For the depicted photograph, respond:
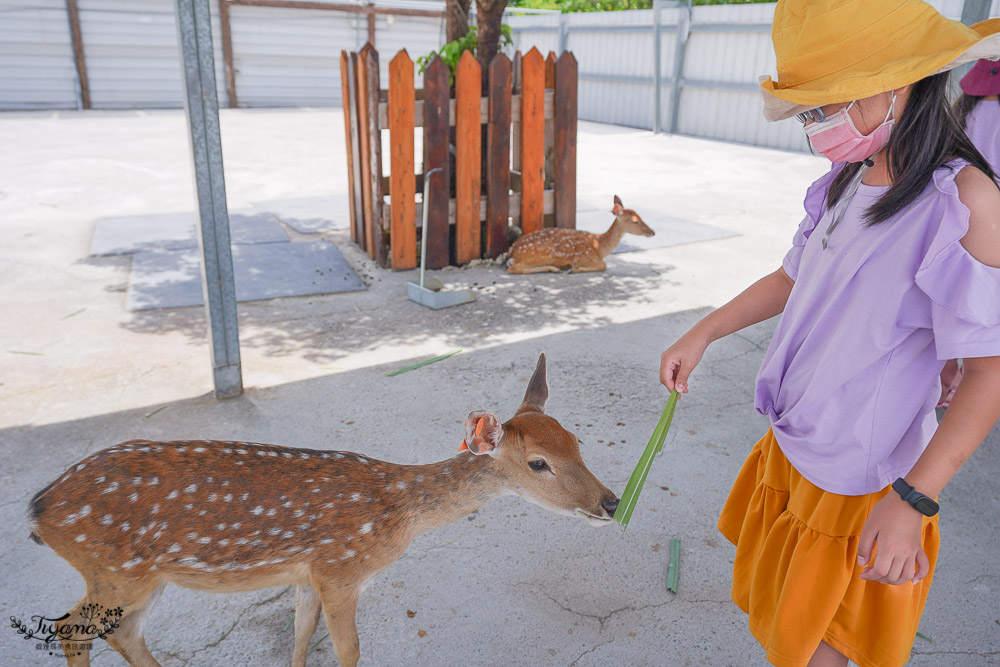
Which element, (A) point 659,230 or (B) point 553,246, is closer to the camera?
(B) point 553,246

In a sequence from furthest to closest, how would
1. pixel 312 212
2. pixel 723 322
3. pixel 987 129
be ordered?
pixel 312 212
pixel 987 129
pixel 723 322

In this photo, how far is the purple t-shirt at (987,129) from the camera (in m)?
3.03

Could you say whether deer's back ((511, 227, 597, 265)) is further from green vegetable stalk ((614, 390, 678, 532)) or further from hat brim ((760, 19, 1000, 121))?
hat brim ((760, 19, 1000, 121))

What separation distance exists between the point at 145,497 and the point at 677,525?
2.27 meters

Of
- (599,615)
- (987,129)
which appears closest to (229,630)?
(599,615)

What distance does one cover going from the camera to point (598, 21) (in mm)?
19688

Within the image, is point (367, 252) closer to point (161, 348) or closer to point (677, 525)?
point (161, 348)

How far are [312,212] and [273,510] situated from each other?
7.43 m

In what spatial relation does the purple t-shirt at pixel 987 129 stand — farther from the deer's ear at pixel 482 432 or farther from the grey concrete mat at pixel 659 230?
the grey concrete mat at pixel 659 230

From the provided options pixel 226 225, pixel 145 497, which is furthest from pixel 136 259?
pixel 145 497

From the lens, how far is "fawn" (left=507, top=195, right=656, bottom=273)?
717cm

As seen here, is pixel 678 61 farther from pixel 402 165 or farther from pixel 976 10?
pixel 976 10

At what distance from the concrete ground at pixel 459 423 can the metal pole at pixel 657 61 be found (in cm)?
895

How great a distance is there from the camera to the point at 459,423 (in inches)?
171
